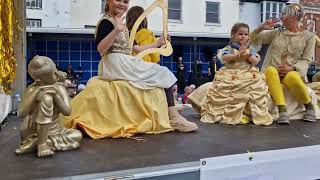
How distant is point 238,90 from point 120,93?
128cm

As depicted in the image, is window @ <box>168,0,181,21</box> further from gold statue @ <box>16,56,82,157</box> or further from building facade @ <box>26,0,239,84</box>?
gold statue @ <box>16,56,82,157</box>

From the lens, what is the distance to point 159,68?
3205 millimetres

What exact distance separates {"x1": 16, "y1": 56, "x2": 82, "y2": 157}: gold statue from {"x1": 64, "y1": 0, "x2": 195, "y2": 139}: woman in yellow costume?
0.49 metres

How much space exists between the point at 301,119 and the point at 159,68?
180 cm

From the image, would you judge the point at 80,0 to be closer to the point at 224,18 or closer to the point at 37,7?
the point at 37,7

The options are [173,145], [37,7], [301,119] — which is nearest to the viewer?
[173,145]

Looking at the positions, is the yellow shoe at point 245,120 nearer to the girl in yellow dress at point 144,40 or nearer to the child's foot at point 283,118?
the child's foot at point 283,118

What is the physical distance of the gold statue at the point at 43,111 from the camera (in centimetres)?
235

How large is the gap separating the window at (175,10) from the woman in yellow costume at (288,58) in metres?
11.7

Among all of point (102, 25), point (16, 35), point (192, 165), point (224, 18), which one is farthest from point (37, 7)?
point (192, 165)

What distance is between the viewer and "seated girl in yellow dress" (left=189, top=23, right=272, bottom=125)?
3.75m

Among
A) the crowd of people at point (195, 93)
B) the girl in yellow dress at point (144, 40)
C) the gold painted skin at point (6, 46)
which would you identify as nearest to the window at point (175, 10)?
the crowd of people at point (195, 93)

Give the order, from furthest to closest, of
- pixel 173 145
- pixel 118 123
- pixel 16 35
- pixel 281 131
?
1. pixel 16 35
2. pixel 281 131
3. pixel 118 123
4. pixel 173 145

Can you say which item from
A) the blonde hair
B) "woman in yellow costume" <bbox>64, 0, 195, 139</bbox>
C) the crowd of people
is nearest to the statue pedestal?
the crowd of people
